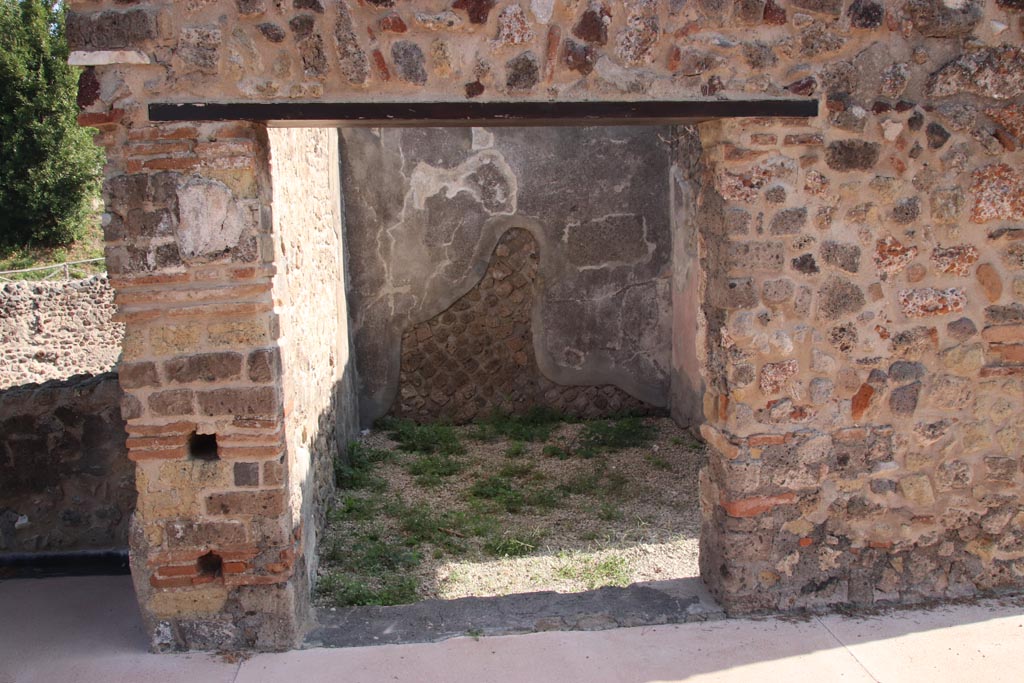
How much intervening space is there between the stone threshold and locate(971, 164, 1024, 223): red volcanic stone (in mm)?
1988

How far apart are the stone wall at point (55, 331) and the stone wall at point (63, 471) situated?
7.02 metres

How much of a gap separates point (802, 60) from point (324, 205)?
3.49 m

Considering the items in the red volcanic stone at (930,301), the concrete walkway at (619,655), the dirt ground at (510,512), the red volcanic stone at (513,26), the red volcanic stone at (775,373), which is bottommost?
the dirt ground at (510,512)

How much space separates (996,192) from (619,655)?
2.41 metres

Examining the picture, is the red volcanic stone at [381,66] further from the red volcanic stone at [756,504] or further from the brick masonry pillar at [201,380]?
the red volcanic stone at [756,504]

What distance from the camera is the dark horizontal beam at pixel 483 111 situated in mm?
3043

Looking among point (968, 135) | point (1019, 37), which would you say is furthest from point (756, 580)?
point (1019, 37)

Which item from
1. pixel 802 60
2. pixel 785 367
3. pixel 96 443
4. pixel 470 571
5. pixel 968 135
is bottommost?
pixel 470 571

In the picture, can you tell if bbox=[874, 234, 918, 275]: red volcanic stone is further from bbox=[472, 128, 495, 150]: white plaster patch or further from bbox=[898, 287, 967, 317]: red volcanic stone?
bbox=[472, 128, 495, 150]: white plaster patch

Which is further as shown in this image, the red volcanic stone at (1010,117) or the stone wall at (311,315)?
the stone wall at (311,315)

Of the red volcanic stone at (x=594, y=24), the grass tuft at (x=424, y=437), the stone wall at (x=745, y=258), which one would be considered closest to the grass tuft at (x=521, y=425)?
the grass tuft at (x=424, y=437)

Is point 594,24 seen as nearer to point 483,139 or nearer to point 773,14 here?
point 773,14

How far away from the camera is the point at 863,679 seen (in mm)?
3070

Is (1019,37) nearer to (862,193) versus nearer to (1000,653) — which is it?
(862,193)
